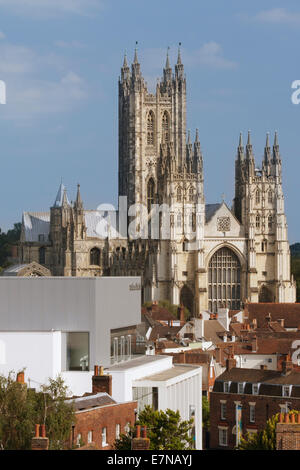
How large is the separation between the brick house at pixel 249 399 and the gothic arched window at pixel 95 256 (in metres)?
72.6

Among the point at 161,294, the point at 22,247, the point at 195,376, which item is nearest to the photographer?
the point at 195,376

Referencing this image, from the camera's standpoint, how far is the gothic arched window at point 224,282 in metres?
114

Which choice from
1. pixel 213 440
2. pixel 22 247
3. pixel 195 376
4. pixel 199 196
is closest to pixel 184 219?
pixel 199 196

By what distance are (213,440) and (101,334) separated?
53.7ft

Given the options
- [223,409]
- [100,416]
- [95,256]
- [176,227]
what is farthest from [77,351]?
[95,256]

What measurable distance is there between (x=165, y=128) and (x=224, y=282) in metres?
20.3

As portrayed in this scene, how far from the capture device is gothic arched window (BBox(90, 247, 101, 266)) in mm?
122812

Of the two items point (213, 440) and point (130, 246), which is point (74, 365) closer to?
point (213, 440)

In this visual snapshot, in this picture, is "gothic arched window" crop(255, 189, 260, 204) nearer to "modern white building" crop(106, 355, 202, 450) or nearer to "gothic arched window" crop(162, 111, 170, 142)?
"gothic arched window" crop(162, 111, 170, 142)

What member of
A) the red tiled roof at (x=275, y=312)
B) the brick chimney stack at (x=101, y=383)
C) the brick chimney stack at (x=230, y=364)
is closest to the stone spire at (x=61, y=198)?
the red tiled roof at (x=275, y=312)

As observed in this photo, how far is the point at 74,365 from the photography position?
3388 centimetres

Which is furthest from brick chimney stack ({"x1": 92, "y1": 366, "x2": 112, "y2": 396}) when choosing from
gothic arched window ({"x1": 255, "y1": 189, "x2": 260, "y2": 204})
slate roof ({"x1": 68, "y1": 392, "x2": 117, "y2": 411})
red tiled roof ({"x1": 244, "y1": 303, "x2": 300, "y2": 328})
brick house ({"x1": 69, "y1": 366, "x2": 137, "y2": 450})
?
gothic arched window ({"x1": 255, "y1": 189, "x2": 260, "y2": 204})

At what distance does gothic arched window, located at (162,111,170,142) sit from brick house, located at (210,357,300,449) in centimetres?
7582

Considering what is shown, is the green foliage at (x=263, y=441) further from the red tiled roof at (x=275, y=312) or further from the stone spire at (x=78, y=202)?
the stone spire at (x=78, y=202)
